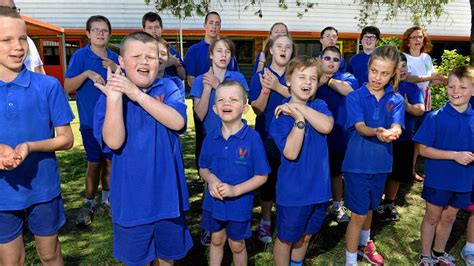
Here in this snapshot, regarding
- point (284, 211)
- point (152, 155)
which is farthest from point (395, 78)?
point (152, 155)

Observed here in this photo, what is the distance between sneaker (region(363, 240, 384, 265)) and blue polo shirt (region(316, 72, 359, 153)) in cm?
100

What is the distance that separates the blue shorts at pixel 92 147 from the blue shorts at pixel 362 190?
236 cm

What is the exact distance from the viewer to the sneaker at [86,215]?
155 inches

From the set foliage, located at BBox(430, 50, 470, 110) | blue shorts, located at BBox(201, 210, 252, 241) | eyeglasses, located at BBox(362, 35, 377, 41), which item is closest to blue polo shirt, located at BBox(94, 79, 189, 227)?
blue shorts, located at BBox(201, 210, 252, 241)

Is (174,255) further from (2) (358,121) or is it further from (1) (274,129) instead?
(2) (358,121)

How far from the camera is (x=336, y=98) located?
3.80 meters

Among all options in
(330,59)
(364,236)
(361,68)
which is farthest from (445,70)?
(364,236)

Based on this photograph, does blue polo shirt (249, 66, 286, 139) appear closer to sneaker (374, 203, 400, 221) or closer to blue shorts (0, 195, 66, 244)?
sneaker (374, 203, 400, 221)

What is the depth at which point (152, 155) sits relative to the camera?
224 cm

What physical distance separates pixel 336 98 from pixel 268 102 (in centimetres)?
75

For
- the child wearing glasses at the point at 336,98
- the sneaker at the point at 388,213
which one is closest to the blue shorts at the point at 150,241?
the child wearing glasses at the point at 336,98

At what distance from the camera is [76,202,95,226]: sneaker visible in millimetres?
3947

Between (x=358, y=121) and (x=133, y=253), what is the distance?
6.02 feet

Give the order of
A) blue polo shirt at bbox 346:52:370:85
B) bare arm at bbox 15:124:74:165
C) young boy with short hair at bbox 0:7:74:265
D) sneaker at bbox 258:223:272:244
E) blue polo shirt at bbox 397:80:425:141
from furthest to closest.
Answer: blue polo shirt at bbox 346:52:370:85 < blue polo shirt at bbox 397:80:425:141 < sneaker at bbox 258:223:272:244 < young boy with short hair at bbox 0:7:74:265 < bare arm at bbox 15:124:74:165
